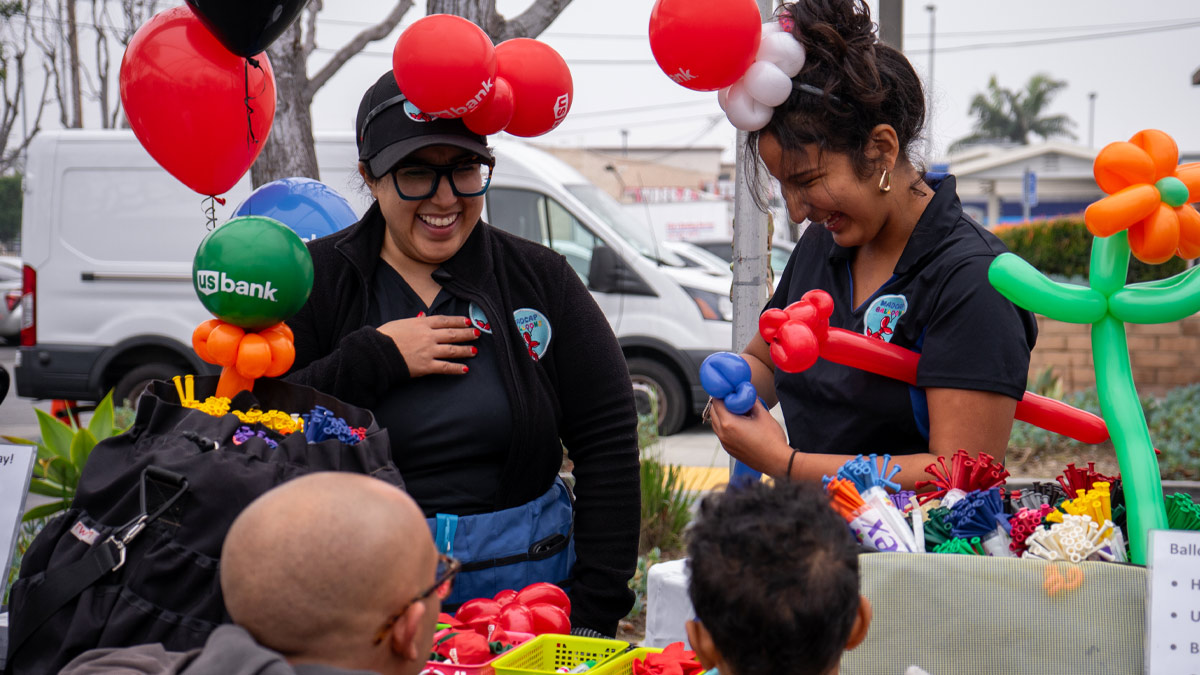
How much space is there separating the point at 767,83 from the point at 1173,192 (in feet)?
2.24

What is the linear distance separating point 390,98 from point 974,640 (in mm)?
1520

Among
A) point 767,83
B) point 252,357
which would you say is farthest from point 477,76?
point 252,357

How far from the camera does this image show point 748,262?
342 centimetres

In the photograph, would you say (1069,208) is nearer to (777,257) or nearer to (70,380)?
(777,257)

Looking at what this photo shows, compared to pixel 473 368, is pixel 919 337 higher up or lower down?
higher up

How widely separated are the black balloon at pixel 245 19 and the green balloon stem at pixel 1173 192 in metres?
1.66

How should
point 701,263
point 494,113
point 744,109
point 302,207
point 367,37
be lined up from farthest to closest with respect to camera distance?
1. point 701,263
2. point 367,37
3. point 302,207
4. point 494,113
5. point 744,109

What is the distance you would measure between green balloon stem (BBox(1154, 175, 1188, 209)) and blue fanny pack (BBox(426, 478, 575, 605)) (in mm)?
1324

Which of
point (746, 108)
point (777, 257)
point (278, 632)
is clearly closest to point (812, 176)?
point (746, 108)

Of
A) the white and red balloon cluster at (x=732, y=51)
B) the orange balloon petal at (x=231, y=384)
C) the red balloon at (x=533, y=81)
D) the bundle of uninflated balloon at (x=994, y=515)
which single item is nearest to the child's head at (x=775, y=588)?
the bundle of uninflated balloon at (x=994, y=515)

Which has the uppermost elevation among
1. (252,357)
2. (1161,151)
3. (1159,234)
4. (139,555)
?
(1161,151)

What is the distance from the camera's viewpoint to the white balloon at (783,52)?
1823 mm

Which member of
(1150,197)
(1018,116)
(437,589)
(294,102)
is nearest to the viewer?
(437,589)

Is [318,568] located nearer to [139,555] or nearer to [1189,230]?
[139,555]
